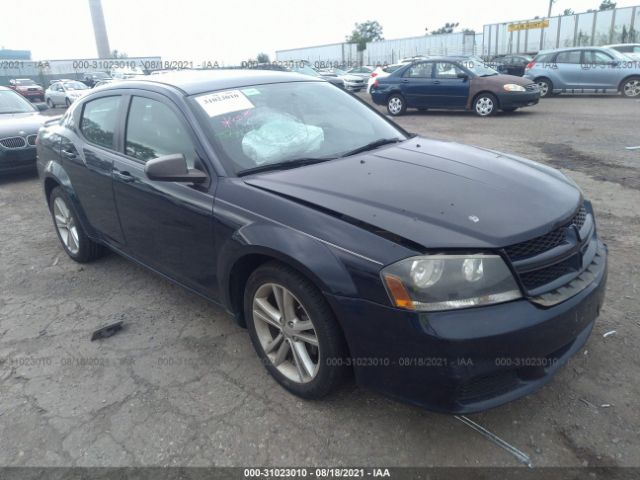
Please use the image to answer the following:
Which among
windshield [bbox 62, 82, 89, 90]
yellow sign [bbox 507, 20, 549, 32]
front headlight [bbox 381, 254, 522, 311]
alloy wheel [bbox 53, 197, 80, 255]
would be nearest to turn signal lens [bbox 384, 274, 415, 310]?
front headlight [bbox 381, 254, 522, 311]

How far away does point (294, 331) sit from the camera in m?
2.51

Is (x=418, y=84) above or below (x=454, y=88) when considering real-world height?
above

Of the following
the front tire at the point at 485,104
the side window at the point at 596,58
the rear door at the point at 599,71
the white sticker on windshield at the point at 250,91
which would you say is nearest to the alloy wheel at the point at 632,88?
the rear door at the point at 599,71

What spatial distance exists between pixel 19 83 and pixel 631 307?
112ft

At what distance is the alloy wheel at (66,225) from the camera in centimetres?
448

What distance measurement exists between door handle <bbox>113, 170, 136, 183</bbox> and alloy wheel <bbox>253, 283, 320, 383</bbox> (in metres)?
1.33

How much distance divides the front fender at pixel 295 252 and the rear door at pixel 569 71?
1716cm

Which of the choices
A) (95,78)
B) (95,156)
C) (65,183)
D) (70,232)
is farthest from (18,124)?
(95,78)

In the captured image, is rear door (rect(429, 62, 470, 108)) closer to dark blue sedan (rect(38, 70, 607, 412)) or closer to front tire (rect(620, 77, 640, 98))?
front tire (rect(620, 77, 640, 98))

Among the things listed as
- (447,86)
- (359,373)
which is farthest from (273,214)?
(447,86)

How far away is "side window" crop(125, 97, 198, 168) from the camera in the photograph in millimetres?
2979

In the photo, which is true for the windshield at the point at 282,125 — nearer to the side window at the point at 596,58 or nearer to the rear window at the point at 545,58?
the side window at the point at 596,58

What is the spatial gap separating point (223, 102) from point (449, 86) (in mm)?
11502

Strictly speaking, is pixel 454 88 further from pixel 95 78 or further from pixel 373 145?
pixel 95 78
